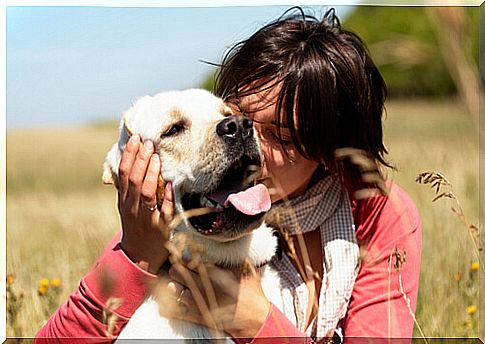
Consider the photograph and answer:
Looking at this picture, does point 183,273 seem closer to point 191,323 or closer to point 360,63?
point 191,323

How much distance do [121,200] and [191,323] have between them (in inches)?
17.2

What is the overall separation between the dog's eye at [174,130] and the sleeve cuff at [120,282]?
0.39 metres

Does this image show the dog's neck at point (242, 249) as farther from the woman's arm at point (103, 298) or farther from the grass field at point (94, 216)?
the grass field at point (94, 216)

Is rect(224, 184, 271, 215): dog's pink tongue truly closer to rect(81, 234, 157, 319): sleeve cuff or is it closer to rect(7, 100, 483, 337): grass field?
rect(81, 234, 157, 319): sleeve cuff

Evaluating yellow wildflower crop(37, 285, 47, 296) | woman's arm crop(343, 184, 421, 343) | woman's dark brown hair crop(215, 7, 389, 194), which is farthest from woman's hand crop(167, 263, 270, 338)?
yellow wildflower crop(37, 285, 47, 296)

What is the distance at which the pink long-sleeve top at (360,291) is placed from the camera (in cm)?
236

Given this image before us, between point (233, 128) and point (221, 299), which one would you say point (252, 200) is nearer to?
point (233, 128)

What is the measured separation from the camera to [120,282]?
2342 millimetres

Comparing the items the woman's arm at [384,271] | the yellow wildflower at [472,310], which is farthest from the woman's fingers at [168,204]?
the yellow wildflower at [472,310]

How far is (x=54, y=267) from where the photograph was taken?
426 cm

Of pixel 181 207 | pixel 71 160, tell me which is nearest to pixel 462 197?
pixel 181 207

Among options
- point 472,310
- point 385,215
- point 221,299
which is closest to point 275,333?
point 221,299

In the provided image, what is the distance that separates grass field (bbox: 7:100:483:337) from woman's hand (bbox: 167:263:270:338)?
0.73m

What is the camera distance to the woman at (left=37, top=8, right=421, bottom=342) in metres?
2.38
